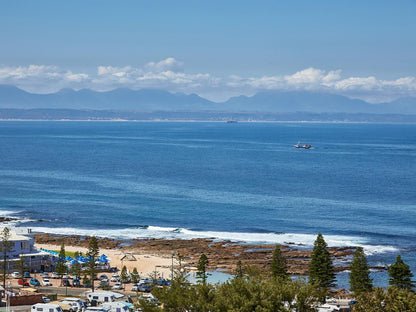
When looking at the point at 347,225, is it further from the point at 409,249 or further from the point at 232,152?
the point at 232,152

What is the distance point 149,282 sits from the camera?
51.5 m

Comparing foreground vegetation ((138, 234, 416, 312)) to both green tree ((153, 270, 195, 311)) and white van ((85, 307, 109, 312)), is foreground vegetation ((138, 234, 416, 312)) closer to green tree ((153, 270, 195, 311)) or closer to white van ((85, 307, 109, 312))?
green tree ((153, 270, 195, 311))

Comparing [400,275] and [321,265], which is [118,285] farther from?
[400,275]

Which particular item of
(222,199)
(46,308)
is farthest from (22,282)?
(222,199)

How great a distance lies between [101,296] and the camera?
44.2 metres

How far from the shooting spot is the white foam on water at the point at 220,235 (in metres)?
69.1

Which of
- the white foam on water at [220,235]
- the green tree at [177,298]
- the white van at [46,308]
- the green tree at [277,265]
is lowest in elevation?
the white foam on water at [220,235]

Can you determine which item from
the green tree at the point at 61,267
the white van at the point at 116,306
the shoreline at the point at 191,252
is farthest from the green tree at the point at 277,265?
the green tree at the point at 61,267

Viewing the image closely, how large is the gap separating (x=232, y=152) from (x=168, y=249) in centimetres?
12543

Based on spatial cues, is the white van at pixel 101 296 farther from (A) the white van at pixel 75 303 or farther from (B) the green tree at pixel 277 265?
(B) the green tree at pixel 277 265

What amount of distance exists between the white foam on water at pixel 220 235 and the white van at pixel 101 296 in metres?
27.3

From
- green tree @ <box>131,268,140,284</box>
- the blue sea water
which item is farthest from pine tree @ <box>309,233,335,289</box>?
green tree @ <box>131,268,140,284</box>

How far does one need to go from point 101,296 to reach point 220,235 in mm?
30796

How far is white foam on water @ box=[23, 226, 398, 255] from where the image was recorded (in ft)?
227
